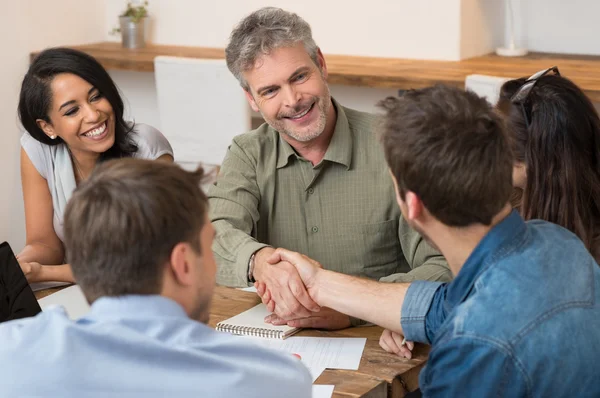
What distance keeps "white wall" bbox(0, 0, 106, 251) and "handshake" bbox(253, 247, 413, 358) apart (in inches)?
102

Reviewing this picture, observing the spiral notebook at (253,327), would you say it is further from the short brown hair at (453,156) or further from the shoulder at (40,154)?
the shoulder at (40,154)

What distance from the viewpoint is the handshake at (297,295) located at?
1826 mm

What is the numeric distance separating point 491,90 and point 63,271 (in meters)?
1.70

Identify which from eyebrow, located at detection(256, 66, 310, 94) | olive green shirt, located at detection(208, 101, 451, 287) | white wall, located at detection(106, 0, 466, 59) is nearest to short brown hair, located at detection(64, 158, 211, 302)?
olive green shirt, located at detection(208, 101, 451, 287)

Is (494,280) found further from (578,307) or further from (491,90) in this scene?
(491,90)

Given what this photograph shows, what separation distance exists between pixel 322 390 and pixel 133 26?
332cm

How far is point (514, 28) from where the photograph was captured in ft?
13.7

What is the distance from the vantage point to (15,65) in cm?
422

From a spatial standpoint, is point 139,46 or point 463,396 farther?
point 139,46

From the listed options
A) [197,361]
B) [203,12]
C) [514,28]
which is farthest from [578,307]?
[203,12]

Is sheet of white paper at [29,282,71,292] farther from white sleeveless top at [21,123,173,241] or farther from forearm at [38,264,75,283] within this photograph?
white sleeveless top at [21,123,173,241]

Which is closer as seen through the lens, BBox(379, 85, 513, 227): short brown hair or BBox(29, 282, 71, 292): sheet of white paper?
BBox(379, 85, 513, 227): short brown hair

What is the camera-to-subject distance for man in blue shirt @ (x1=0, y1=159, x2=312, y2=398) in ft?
3.43

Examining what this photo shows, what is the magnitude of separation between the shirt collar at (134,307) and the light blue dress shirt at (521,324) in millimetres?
471
